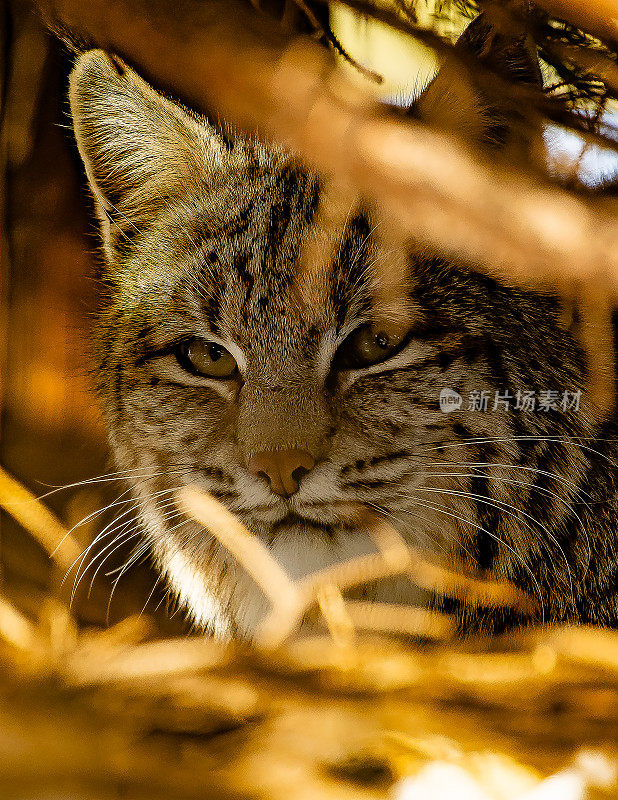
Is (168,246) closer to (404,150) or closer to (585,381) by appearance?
(404,150)

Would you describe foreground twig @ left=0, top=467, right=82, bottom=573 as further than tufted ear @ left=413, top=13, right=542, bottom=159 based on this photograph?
Yes

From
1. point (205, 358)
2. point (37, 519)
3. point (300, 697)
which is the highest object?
point (205, 358)

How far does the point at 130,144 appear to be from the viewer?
938 mm

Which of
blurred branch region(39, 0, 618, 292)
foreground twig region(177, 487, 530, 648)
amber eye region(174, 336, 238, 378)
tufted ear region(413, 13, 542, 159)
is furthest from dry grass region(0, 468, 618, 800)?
tufted ear region(413, 13, 542, 159)

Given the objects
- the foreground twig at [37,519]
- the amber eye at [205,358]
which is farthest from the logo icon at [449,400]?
the foreground twig at [37,519]

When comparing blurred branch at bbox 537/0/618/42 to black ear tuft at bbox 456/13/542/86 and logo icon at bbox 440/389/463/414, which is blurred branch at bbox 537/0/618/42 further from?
logo icon at bbox 440/389/463/414

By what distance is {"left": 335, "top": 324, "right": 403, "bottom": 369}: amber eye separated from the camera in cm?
87

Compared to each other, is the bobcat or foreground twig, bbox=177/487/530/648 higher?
the bobcat

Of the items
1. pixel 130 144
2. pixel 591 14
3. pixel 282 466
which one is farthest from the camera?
pixel 130 144

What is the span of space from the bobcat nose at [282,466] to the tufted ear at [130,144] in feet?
1.12

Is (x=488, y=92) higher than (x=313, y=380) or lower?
higher

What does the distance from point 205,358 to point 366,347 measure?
0.64ft

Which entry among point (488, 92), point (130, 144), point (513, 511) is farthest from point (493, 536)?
point (130, 144)

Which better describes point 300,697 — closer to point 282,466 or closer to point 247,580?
point 247,580
